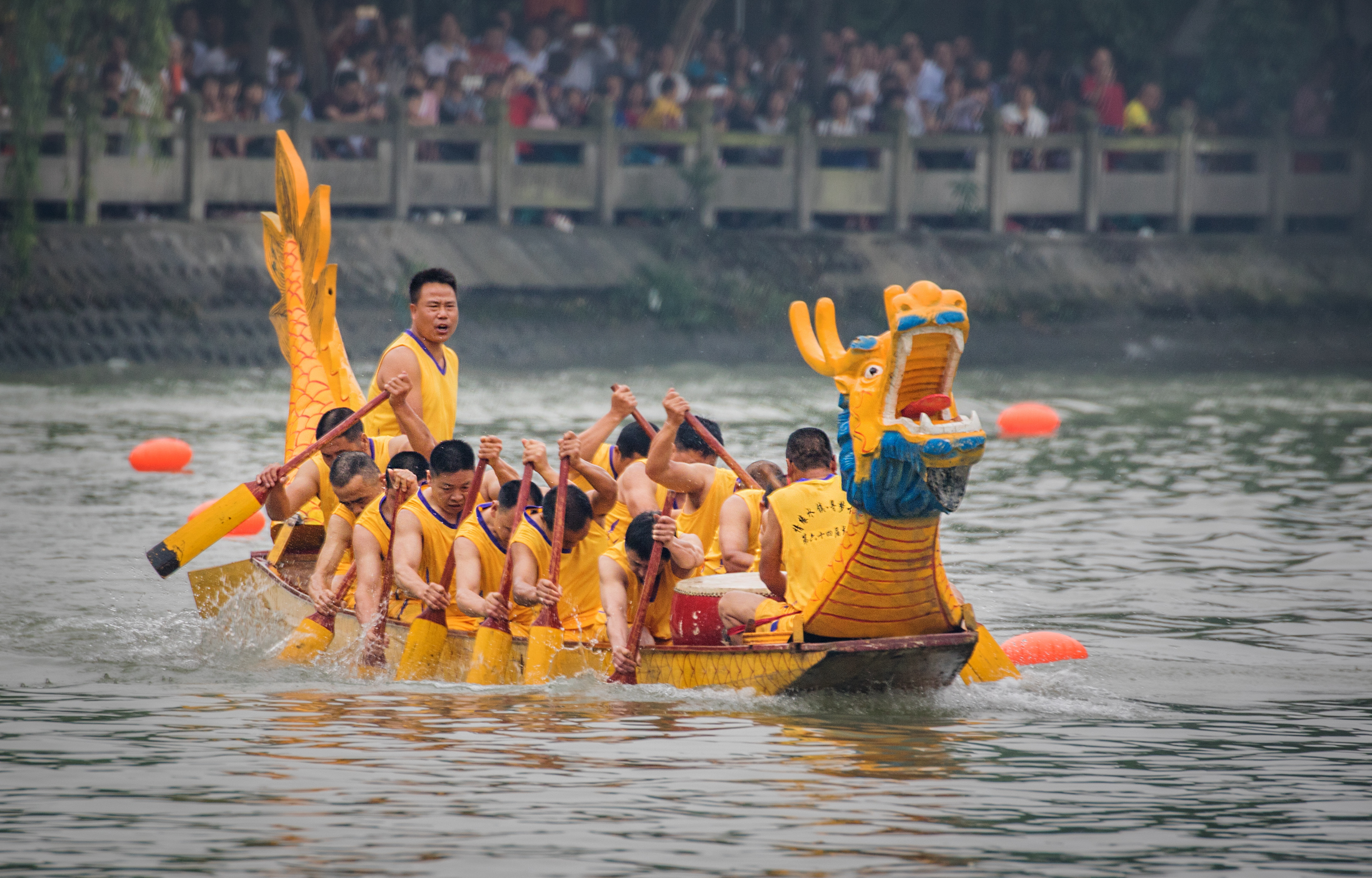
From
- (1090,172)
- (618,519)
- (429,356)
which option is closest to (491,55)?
(1090,172)

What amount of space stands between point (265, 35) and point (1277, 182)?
11807 mm

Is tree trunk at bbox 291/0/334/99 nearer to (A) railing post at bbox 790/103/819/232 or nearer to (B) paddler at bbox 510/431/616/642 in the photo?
(A) railing post at bbox 790/103/819/232

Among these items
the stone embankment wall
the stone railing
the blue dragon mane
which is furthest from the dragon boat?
the stone railing

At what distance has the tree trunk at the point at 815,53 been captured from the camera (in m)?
23.7

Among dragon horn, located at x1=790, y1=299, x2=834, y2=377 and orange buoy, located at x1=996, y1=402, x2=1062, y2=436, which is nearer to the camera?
dragon horn, located at x1=790, y1=299, x2=834, y2=377

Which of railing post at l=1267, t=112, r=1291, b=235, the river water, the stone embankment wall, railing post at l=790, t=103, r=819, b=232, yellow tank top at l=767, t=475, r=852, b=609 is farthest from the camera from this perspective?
railing post at l=1267, t=112, r=1291, b=235

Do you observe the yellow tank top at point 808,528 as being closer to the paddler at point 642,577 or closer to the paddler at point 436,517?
the paddler at point 642,577

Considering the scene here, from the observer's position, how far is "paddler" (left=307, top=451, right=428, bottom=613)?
9484mm

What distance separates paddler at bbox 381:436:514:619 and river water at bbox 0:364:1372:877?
1.67ft

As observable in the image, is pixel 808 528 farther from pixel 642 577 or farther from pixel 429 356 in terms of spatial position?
pixel 429 356

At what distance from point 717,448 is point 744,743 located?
1.80 metres

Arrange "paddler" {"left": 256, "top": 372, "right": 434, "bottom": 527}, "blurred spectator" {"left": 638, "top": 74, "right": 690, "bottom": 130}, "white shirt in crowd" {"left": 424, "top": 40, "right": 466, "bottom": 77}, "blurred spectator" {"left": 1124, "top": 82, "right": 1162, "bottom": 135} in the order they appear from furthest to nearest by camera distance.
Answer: "blurred spectator" {"left": 1124, "top": 82, "right": 1162, "bottom": 135} < "blurred spectator" {"left": 638, "top": 74, "right": 690, "bottom": 130} < "white shirt in crowd" {"left": 424, "top": 40, "right": 466, "bottom": 77} < "paddler" {"left": 256, "top": 372, "right": 434, "bottom": 527}

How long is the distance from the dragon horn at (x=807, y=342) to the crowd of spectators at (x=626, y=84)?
1294 centimetres

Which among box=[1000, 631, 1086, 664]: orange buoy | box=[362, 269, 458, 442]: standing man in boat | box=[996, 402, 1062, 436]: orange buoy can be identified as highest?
box=[362, 269, 458, 442]: standing man in boat
